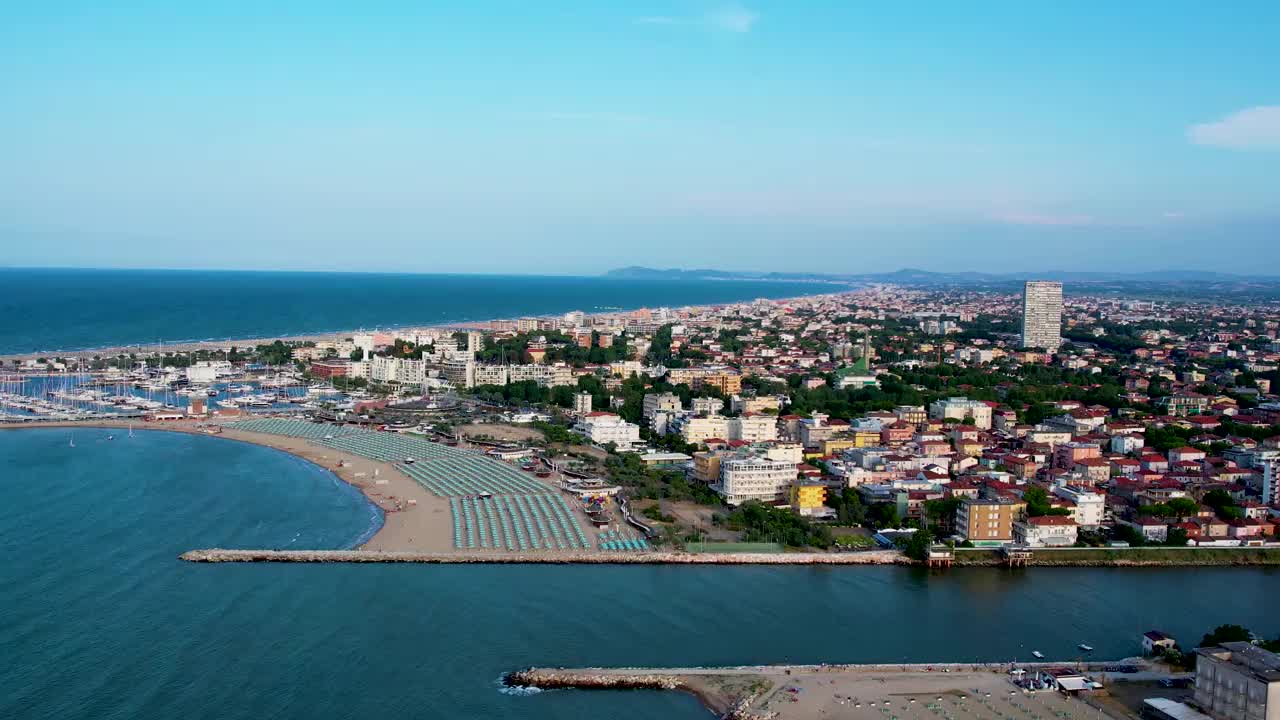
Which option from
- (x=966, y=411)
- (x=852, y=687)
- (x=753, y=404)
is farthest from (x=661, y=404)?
(x=852, y=687)

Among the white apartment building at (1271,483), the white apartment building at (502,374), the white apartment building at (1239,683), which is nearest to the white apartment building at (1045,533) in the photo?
the white apartment building at (1271,483)

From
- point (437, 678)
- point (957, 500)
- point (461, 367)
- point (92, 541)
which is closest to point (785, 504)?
point (957, 500)

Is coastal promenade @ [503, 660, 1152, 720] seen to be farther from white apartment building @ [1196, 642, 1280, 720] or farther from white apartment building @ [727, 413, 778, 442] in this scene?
white apartment building @ [727, 413, 778, 442]

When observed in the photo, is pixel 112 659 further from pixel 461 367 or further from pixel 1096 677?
pixel 461 367

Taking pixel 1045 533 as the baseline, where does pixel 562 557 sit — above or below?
below

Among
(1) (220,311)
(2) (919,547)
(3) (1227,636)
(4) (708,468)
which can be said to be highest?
(1) (220,311)

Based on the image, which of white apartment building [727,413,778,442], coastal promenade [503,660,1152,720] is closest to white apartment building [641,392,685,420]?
white apartment building [727,413,778,442]

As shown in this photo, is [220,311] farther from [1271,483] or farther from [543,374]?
[1271,483]
